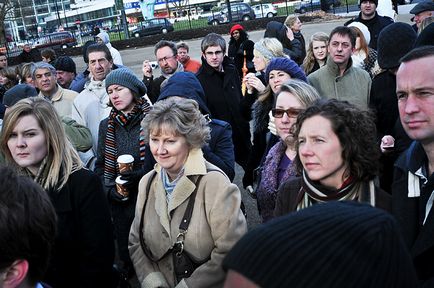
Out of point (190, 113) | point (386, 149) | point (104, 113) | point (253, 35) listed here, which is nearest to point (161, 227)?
point (190, 113)

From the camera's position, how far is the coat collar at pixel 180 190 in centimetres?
290

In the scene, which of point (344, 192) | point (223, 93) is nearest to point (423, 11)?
point (223, 93)

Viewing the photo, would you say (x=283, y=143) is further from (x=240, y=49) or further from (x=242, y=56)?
(x=240, y=49)

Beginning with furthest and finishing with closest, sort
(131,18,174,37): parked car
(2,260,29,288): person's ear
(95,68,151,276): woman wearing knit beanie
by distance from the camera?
(131,18,174,37): parked car → (95,68,151,276): woman wearing knit beanie → (2,260,29,288): person's ear

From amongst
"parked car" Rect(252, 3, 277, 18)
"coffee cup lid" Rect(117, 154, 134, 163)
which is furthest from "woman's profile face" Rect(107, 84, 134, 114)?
"parked car" Rect(252, 3, 277, 18)

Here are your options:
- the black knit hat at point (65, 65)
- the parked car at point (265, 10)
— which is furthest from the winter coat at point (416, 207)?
the parked car at point (265, 10)

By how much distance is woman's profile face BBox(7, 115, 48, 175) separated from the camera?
2908mm

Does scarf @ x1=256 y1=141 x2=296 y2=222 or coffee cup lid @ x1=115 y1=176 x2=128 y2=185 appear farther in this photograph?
coffee cup lid @ x1=115 y1=176 x2=128 y2=185

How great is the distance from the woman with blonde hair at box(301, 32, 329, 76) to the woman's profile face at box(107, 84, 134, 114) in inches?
132

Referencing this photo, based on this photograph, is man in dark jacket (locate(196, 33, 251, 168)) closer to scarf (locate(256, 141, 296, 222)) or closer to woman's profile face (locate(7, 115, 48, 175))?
scarf (locate(256, 141, 296, 222))

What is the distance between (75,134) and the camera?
14.5 feet

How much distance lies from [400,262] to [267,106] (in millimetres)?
3406

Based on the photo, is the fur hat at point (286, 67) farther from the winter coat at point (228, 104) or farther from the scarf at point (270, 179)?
the winter coat at point (228, 104)

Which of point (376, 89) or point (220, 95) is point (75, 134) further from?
point (376, 89)
